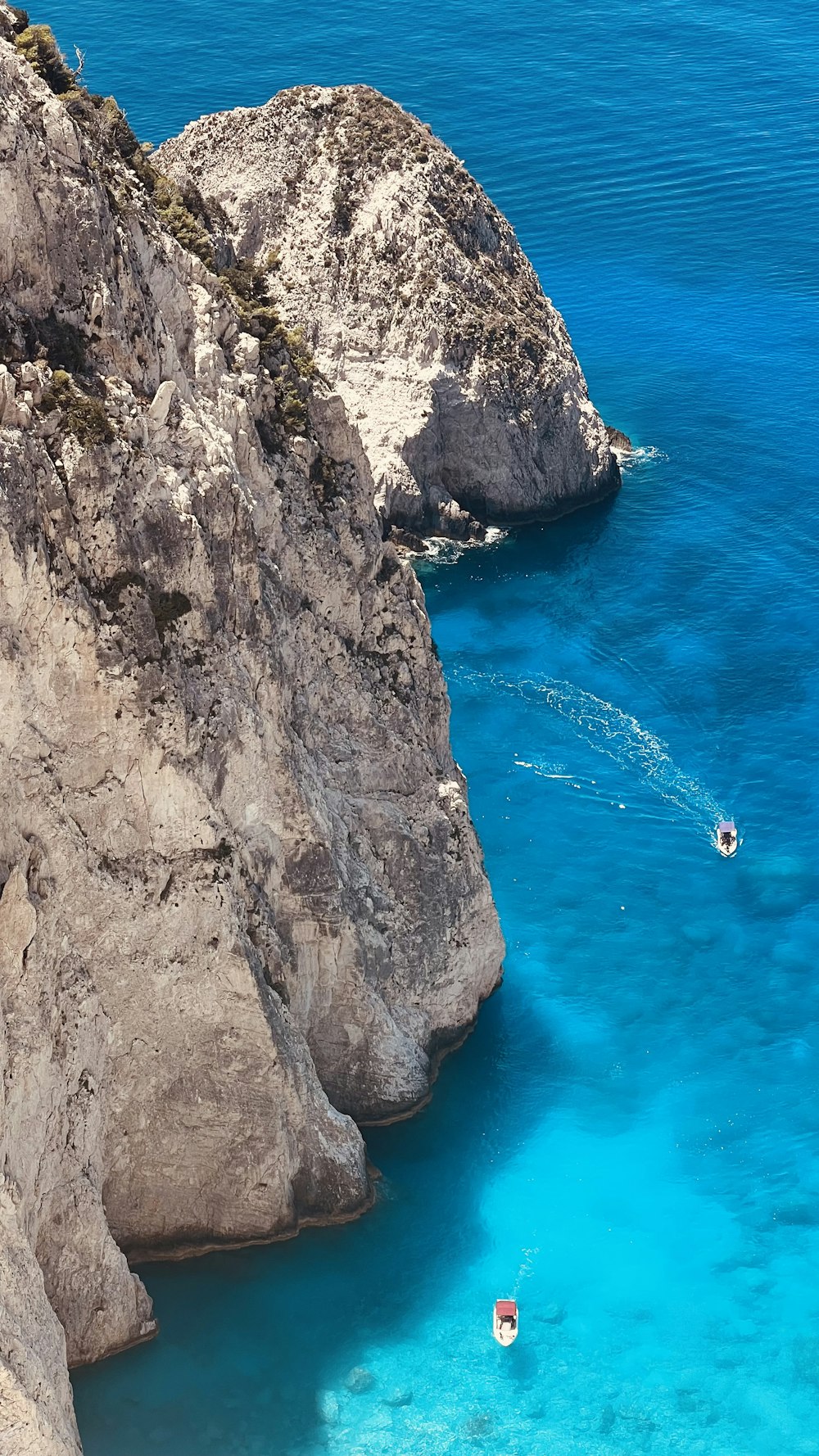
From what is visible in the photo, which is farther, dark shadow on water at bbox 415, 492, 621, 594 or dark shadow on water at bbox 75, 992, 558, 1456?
dark shadow on water at bbox 415, 492, 621, 594

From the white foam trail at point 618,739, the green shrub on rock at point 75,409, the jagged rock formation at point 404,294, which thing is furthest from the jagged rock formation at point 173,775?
the jagged rock formation at point 404,294

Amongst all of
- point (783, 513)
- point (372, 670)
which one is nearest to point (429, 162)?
point (783, 513)

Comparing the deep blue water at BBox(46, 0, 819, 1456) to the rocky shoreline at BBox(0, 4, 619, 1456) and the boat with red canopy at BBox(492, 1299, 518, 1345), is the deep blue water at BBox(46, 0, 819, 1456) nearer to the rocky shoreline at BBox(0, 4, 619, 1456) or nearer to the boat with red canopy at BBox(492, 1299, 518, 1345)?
the boat with red canopy at BBox(492, 1299, 518, 1345)

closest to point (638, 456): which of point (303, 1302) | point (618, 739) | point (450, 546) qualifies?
point (450, 546)

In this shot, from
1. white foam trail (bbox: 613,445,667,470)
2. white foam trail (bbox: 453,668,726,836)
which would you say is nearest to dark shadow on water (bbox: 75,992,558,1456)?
white foam trail (bbox: 453,668,726,836)

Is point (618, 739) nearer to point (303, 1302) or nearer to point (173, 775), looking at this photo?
point (303, 1302)

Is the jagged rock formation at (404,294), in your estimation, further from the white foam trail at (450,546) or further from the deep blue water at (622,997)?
the deep blue water at (622,997)
